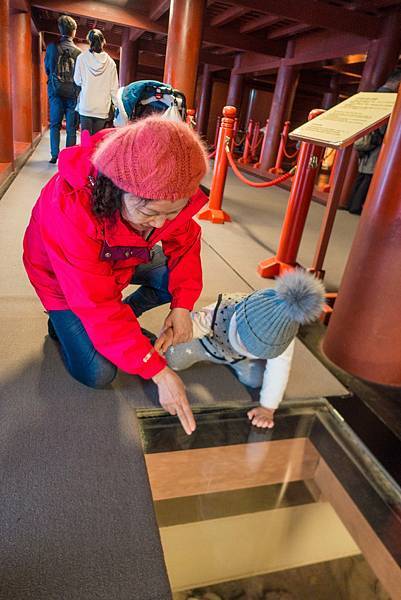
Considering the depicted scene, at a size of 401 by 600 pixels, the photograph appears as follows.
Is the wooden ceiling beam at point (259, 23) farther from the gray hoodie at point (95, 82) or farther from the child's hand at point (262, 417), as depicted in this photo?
the child's hand at point (262, 417)

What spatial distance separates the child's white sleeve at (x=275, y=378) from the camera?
1.61 metres

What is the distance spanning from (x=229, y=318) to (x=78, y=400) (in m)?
0.66

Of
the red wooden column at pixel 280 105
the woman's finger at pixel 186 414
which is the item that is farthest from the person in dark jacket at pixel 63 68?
the red wooden column at pixel 280 105

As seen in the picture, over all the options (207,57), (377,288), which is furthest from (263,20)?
(377,288)

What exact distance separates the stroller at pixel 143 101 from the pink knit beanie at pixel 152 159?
185 cm

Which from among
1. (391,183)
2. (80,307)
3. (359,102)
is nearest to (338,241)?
(359,102)

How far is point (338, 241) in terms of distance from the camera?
182 inches

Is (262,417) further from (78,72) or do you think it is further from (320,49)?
(320,49)

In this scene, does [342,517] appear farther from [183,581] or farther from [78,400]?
[78,400]

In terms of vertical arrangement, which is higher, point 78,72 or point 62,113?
point 78,72

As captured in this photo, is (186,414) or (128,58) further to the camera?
(128,58)

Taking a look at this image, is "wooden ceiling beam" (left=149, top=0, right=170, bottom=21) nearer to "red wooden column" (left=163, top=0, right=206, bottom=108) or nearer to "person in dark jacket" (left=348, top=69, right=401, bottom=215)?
"red wooden column" (left=163, top=0, right=206, bottom=108)

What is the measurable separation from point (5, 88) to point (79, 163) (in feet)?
14.8

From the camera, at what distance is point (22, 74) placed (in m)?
7.00
